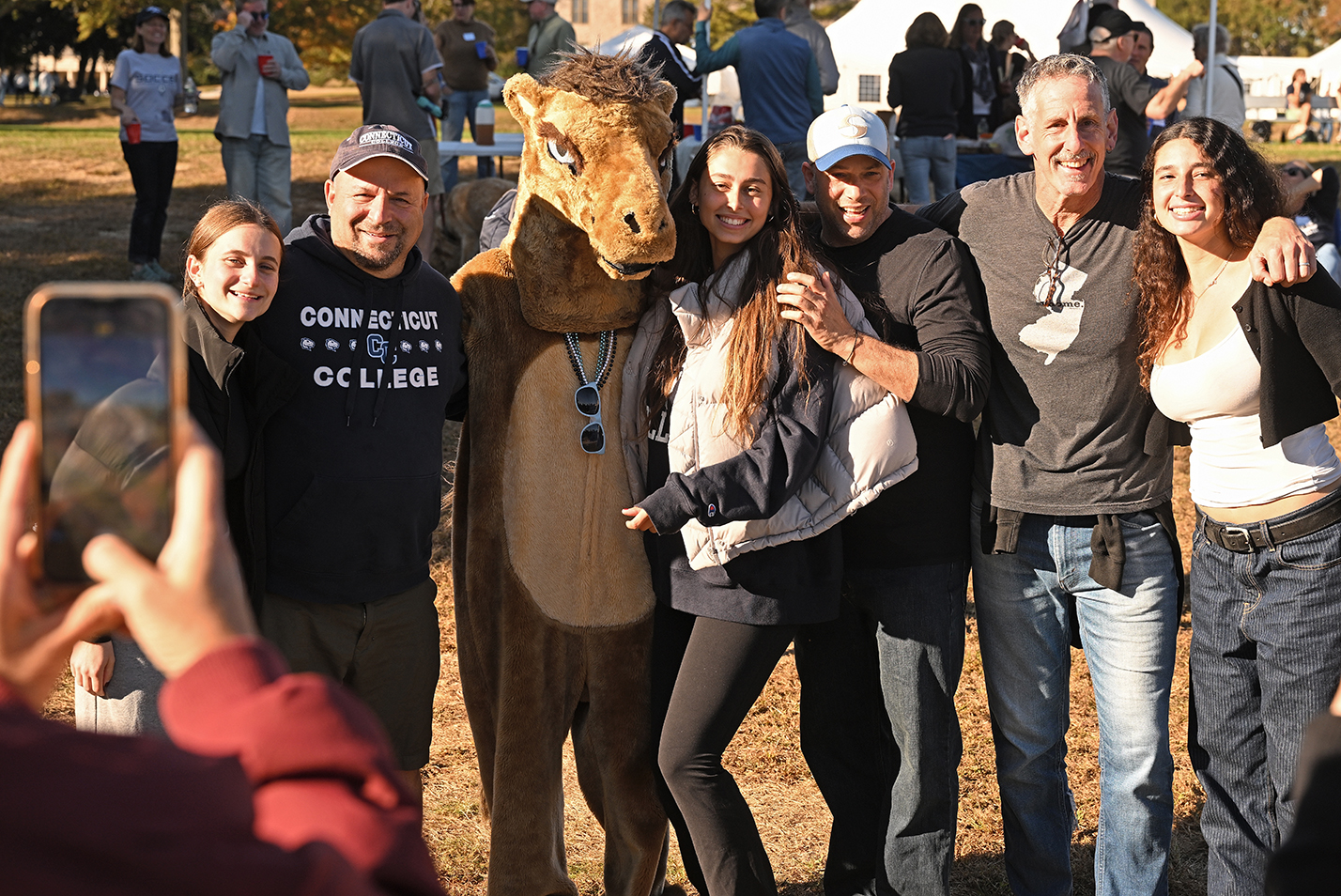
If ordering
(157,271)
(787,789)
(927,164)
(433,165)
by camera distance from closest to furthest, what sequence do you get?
(787,789) < (433,165) < (157,271) < (927,164)

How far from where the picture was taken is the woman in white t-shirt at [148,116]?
9.34m

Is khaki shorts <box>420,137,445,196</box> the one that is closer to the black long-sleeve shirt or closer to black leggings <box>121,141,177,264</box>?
black leggings <box>121,141,177,264</box>

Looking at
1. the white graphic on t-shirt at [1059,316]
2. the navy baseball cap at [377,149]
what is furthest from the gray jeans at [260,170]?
the white graphic on t-shirt at [1059,316]

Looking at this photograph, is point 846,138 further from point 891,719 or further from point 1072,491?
point 891,719

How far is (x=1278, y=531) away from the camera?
2.87 metres

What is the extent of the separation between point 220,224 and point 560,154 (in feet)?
2.86

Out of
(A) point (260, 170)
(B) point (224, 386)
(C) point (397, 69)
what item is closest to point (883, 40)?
(C) point (397, 69)

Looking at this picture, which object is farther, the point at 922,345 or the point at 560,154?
the point at 560,154

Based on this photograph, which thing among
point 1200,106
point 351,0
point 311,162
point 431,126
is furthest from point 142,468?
point 351,0

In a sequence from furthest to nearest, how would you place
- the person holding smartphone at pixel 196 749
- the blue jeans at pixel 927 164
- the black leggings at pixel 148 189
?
the blue jeans at pixel 927 164, the black leggings at pixel 148 189, the person holding smartphone at pixel 196 749

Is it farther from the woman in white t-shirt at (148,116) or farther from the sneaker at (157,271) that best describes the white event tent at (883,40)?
the sneaker at (157,271)

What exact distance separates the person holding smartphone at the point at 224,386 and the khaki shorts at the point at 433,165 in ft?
21.7

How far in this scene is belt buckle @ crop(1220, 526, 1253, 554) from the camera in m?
2.92

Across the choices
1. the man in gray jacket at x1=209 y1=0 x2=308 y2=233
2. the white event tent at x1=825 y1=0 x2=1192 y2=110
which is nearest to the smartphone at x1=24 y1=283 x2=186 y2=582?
the man in gray jacket at x1=209 y1=0 x2=308 y2=233
